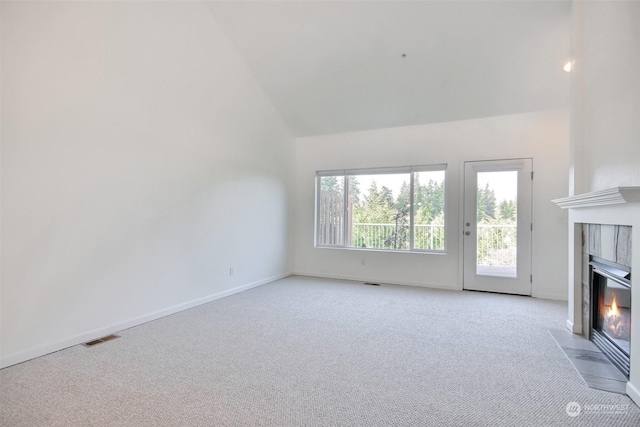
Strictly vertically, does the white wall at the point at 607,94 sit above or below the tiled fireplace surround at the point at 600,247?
above

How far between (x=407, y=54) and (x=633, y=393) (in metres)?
3.89

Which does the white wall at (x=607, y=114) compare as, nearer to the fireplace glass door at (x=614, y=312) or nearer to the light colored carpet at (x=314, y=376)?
the fireplace glass door at (x=614, y=312)

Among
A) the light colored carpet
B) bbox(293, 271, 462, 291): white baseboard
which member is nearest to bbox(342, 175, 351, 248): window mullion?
bbox(293, 271, 462, 291): white baseboard

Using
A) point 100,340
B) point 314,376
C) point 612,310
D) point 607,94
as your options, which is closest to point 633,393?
point 612,310

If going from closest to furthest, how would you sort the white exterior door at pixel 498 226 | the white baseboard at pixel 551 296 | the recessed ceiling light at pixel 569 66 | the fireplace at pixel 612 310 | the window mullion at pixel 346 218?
1. the fireplace at pixel 612 310
2. the recessed ceiling light at pixel 569 66
3. the white baseboard at pixel 551 296
4. the white exterior door at pixel 498 226
5. the window mullion at pixel 346 218

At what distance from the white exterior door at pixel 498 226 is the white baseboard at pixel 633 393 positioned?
2793 mm

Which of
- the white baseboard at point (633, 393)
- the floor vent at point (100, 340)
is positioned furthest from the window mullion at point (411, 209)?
the floor vent at point (100, 340)

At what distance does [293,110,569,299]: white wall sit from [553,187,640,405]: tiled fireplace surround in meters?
1.45

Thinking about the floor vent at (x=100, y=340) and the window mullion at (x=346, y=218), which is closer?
the floor vent at (x=100, y=340)

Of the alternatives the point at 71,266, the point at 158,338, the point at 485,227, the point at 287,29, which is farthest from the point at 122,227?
the point at 485,227

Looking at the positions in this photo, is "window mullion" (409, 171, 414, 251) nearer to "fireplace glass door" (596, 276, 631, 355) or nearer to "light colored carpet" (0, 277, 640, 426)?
"light colored carpet" (0, 277, 640, 426)

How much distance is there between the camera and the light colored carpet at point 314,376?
182cm

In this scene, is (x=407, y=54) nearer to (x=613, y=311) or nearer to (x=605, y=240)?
(x=605, y=240)

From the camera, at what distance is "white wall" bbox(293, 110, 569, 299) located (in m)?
4.52
